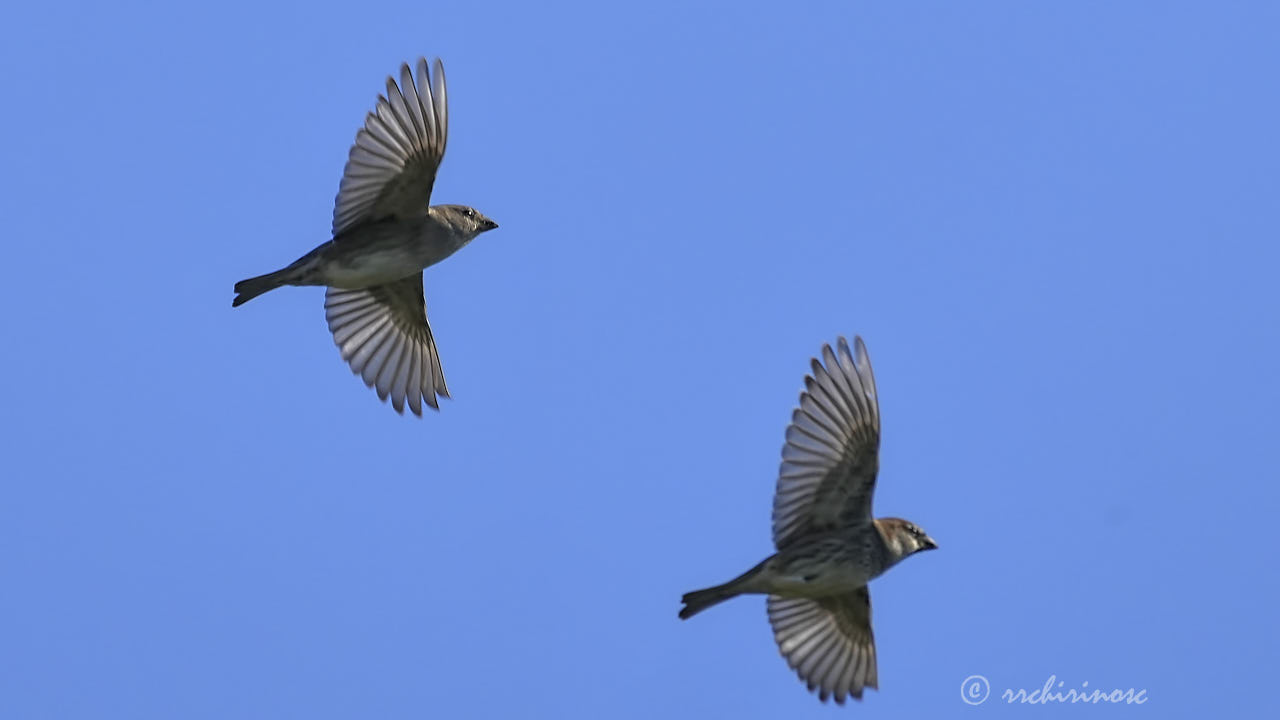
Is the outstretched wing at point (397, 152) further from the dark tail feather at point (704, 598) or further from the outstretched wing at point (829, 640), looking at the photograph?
the outstretched wing at point (829, 640)

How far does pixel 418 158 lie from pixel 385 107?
54cm

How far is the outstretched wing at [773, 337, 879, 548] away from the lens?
628 inches

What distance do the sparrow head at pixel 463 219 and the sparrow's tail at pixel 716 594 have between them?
4.25m

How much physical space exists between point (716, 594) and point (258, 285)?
5052mm

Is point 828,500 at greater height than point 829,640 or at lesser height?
greater

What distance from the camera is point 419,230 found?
17.9m

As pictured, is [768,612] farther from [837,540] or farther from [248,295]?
[248,295]

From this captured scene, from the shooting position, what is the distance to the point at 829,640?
17125 millimetres

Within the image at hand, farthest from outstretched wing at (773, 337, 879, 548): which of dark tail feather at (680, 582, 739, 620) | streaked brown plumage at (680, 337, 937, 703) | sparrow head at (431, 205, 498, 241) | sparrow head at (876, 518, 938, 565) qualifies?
sparrow head at (431, 205, 498, 241)

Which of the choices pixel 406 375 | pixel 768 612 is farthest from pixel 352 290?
pixel 768 612

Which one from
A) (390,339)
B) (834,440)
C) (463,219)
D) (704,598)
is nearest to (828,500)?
(834,440)

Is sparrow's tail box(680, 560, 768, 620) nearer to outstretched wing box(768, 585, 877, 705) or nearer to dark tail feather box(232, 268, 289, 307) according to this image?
outstretched wing box(768, 585, 877, 705)

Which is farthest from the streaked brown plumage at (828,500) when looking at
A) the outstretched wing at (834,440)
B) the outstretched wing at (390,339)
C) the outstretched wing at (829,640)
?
the outstretched wing at (390,339)

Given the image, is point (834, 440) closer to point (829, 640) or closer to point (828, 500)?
point (828, 500)
